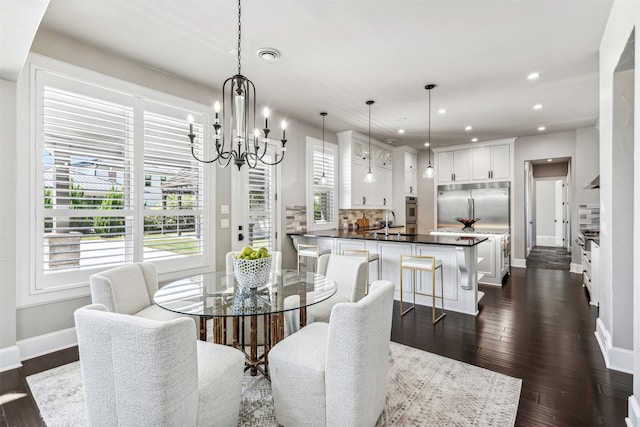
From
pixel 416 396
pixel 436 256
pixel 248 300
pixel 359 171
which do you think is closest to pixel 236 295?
pixel 248 300

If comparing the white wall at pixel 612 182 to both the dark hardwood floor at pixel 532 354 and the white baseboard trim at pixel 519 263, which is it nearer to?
the dark hardwood floor at pixel 532 354

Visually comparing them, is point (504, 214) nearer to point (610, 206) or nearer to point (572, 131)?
point (572, 131)

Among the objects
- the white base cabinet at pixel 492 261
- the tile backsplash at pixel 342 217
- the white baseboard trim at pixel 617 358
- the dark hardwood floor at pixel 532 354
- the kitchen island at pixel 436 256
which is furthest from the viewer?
the white base cabinet at pixel 492 261

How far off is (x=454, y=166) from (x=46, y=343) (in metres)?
7.55

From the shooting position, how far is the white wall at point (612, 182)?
5.62 feet

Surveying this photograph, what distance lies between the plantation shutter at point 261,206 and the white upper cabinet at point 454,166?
4.59 metres

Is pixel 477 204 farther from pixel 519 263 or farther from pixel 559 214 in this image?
pixel 559 214

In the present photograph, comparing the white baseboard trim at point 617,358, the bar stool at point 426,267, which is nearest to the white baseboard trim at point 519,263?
the bar stool at point 426,267

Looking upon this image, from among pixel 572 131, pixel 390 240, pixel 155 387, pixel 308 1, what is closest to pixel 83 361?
pixel 155 387

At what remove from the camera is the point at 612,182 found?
246 centimetres

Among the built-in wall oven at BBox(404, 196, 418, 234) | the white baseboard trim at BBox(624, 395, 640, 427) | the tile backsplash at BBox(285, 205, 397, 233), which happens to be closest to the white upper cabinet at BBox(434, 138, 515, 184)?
the built-in wall oven at BBox(404, 196, 418, 234)

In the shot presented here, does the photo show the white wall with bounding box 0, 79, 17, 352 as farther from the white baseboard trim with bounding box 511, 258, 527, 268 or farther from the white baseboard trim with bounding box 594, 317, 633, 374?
the white baseboard trim with bounding box 511, 258, 527, 268

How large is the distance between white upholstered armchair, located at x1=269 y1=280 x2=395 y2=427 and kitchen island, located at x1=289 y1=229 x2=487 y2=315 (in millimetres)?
2360

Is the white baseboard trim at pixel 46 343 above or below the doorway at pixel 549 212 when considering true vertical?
below
